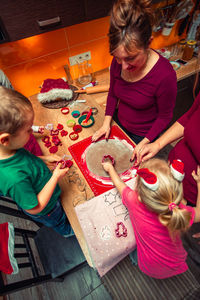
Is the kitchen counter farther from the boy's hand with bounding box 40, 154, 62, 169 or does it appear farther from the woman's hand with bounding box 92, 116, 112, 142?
the boy's hand with bounding box 40, 154, 62, 169

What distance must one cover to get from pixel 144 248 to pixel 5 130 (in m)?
0.86

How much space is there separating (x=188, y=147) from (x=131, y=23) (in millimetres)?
735

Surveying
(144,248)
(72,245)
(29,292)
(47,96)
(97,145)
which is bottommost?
(29,292)

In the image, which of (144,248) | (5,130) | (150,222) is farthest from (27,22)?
(144,248)

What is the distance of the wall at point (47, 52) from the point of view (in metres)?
1.27

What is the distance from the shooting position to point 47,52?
1.38 meters

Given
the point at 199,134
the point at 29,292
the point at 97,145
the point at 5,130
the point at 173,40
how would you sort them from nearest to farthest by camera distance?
1. the point at 5,130
2. the point at 199,134
3. the point at 97,145
4. the point at 29,292
5. the point at 173,40

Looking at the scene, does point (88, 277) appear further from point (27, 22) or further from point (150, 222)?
point (27, 22)

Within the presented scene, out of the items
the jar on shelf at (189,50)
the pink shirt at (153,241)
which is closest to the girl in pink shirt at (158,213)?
the pink shirt at (153,241)

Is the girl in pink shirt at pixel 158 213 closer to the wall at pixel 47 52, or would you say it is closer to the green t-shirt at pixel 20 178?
the green t-shirt at pixel 20 178

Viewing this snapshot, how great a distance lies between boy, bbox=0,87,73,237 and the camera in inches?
23.9

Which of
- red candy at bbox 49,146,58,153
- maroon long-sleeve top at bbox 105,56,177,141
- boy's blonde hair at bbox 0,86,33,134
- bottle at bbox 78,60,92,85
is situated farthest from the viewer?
bottle at bbox 78,60,92,85

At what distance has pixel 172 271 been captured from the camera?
908 millimetres

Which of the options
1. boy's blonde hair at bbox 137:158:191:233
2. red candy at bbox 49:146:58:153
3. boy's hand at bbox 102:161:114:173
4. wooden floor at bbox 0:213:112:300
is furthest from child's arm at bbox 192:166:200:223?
wooden floor at bbox 0:213:112:300
